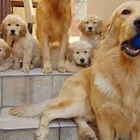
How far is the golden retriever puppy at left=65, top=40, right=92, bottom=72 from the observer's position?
8.38 ft

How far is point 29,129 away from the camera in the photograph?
1.92 meters

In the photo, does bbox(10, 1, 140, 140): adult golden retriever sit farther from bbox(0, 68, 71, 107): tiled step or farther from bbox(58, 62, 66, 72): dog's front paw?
bbox(58, 62, 66, 72): dog's front paw

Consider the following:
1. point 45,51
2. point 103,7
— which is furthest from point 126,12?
point 103,7

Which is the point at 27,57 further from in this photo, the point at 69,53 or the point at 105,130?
the point at 105,130

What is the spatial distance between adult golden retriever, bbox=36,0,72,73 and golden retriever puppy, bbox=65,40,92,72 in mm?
68

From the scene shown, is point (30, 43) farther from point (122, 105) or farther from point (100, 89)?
point (122, 105)

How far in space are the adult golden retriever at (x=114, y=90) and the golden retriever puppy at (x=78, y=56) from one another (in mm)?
549

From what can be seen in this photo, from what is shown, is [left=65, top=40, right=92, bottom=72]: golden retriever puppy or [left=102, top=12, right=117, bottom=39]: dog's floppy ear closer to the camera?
[left=102, top=12, right=117, bottom=39]: dog's floppy ear

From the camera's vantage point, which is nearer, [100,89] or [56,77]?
[100,89]

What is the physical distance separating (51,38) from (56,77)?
0.42m

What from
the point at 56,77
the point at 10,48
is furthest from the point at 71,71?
the point at 10,48

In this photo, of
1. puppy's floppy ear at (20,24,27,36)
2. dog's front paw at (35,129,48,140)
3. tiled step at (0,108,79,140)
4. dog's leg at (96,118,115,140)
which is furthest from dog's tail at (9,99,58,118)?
puppy's floppy ear at (20,24,27,36)

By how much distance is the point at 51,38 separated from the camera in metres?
2.67

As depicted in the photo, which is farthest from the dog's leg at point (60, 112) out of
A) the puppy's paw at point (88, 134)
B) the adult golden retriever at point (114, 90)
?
the puppy's paw at point (88, 134)
